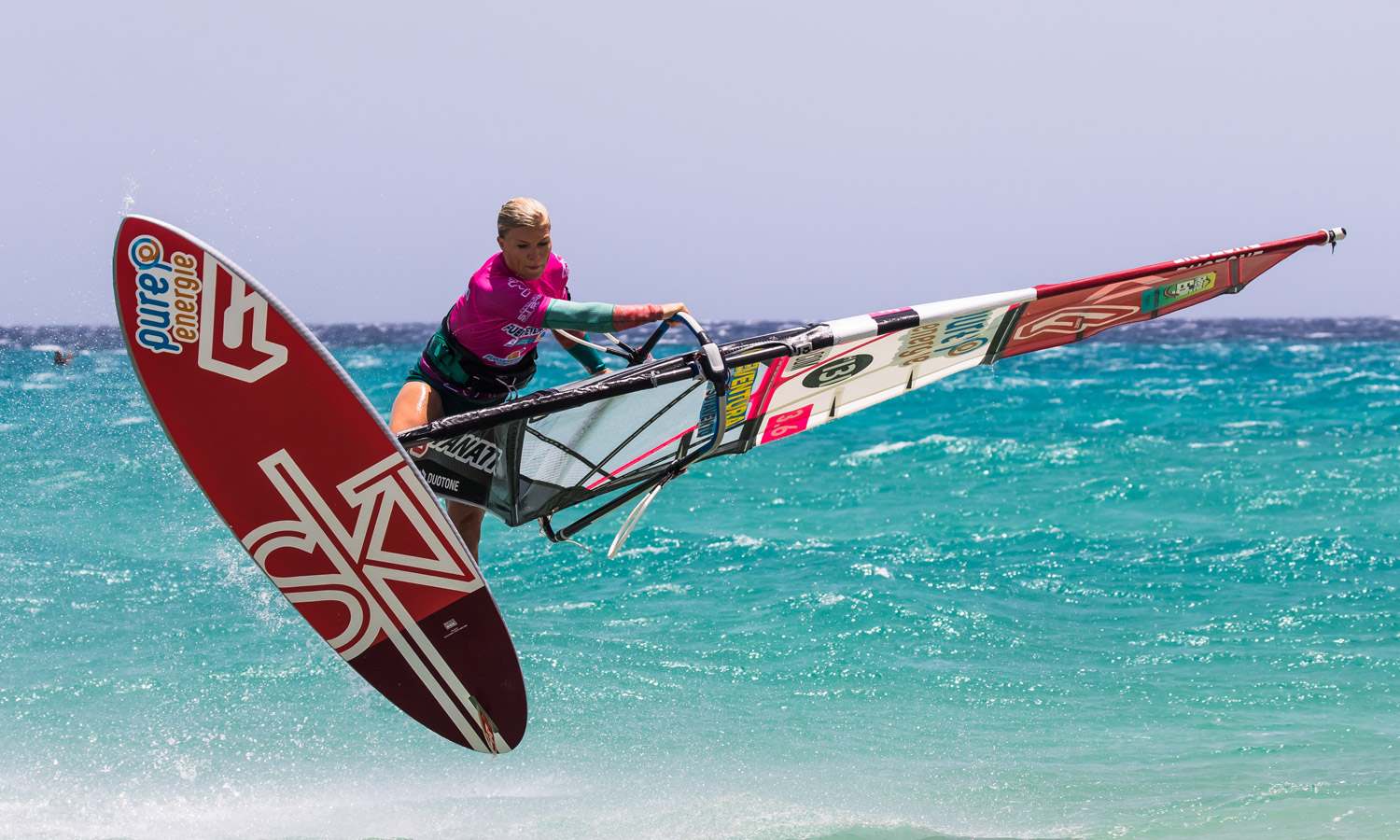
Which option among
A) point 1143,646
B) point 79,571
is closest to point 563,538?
point 1143,646

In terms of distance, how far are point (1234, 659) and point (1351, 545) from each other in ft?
12.9

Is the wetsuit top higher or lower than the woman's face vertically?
lower

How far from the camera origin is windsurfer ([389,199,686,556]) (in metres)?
3.79

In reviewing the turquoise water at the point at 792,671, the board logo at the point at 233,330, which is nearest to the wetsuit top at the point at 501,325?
the board logo at the point at 233,330

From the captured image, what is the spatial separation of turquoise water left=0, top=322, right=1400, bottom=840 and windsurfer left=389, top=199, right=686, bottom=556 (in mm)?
2299

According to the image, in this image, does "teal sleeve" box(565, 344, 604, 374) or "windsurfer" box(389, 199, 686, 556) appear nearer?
"windsurfer" box(389, 199, 686, 556)

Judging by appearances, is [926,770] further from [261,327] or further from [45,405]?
[45,405]

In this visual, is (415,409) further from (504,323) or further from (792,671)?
(792,671)

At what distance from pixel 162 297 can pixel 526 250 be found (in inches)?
45.7

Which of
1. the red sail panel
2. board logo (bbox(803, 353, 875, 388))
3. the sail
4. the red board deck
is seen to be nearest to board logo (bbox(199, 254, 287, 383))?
the red board deck

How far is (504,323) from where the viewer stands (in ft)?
13.1

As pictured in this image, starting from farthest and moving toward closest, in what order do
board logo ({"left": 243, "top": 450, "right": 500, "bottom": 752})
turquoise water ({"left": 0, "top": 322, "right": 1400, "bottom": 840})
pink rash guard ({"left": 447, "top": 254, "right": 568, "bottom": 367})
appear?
turquoise water ({"left": 0, "top": 322, "right": 1400, "bottom": 840}), pink rash guard ({"left": 447, "top": 254, "right": 568, "bottom": 367}), board logo ({"left": 243, "top": 450, "right": 500, "bottom": 752})

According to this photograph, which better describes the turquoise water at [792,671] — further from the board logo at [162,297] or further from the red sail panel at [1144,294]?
the board logo at [162,297]

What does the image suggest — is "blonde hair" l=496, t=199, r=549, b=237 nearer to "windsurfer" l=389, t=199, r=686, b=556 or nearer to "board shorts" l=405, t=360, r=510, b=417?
"windsurfer" l=389, t=199, r=686, b=556
